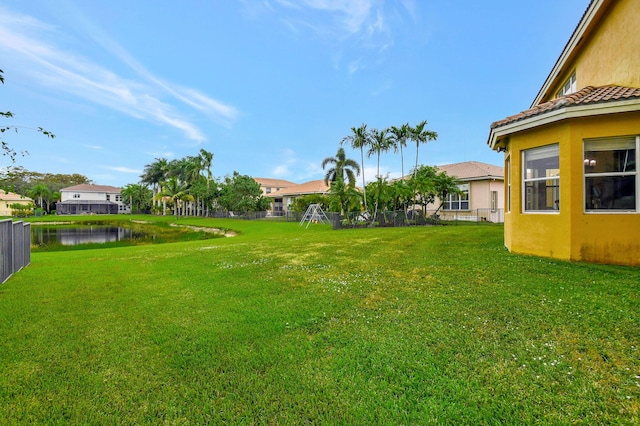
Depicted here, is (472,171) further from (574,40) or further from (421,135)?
(574,40)

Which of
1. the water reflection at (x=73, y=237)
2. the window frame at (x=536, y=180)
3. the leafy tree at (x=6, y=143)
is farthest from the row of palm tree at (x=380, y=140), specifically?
the leafy tree at (x=6, y=143)

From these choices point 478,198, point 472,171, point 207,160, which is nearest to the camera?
point 478,198

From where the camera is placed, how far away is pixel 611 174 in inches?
285

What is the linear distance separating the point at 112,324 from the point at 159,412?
2.51 m

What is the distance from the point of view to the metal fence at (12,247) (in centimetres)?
700

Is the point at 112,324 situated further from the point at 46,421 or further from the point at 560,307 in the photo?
the point at 560,307

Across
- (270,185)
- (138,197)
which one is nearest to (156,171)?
(138,197)

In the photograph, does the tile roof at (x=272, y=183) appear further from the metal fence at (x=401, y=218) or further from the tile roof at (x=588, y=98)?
the tile roof at (x=588, y=98)

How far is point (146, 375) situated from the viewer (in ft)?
10.2

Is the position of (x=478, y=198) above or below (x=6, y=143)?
above

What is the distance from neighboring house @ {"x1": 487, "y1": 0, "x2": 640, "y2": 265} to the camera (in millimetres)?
7062

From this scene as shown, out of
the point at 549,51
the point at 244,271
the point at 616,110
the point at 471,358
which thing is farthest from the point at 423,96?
the point at 471,358

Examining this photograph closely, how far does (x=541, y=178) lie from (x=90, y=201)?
96593 millimetres

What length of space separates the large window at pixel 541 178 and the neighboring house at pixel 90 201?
94.6 meters
